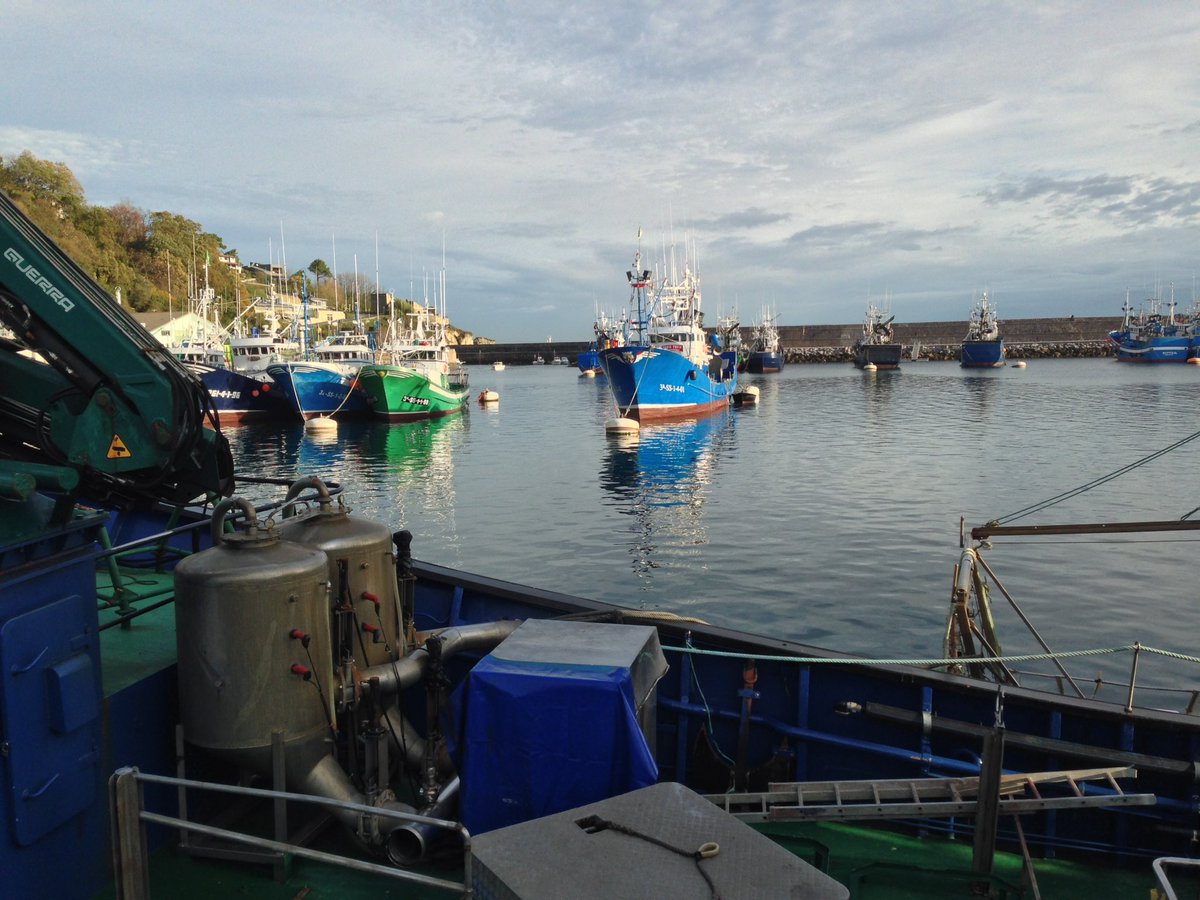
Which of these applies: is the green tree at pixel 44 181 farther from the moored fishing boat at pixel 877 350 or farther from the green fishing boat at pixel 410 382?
the moored fishing boat at pixel 877 350

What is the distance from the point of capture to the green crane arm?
4887 millimetres

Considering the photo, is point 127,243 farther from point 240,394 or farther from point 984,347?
point 984,347

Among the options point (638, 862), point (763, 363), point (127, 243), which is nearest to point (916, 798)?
point (638, 862)

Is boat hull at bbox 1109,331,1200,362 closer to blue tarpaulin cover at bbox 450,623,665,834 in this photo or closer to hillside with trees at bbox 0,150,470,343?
hillside with trees at bbox 0,150,470,343

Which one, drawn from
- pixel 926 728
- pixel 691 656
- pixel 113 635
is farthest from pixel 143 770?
pixel 926 728

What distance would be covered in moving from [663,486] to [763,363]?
100741 millimetres

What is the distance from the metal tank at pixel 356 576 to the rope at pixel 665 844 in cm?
262

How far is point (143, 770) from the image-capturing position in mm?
5137

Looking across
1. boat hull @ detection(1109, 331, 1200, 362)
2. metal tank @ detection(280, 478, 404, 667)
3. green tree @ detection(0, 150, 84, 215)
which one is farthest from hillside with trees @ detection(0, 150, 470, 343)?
boat hull @ detection(1109, 331, 1200, 362)

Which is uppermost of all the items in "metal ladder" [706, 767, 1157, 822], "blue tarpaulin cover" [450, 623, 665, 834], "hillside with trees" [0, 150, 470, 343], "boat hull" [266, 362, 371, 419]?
"hillside with trees" [0, 150, 470, 343]

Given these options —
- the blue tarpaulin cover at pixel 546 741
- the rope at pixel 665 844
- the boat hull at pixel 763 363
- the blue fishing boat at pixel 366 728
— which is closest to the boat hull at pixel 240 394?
the blue fishing boat at pixel 366 728

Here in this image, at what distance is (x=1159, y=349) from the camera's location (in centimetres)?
11831

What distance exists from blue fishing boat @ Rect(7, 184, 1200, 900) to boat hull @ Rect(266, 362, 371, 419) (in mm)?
51875

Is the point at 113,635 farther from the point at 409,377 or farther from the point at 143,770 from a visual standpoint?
the point at 409,377
